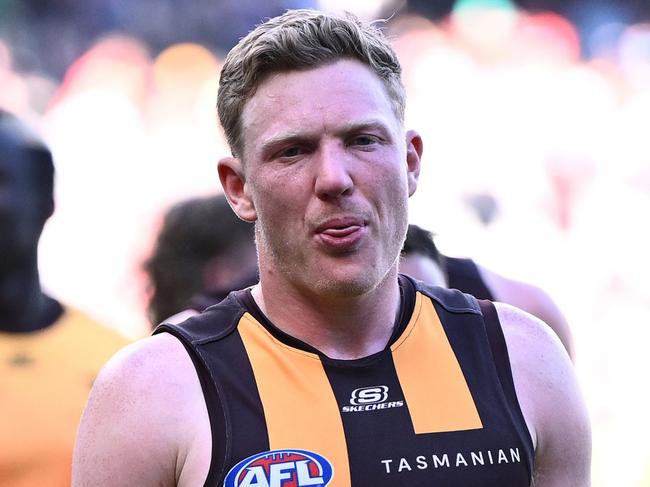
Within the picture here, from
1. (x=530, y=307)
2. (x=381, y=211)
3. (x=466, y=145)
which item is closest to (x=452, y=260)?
(x=530, y=307)

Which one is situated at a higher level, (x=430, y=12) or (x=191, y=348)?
(x=430, y=12)

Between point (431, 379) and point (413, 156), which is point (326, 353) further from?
point (413, 156)

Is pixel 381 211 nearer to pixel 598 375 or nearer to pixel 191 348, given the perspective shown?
pixel 191 348

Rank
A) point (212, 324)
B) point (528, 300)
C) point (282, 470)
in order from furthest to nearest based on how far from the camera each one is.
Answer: point (528, 300) → point (212, 324) → point (282, 470)

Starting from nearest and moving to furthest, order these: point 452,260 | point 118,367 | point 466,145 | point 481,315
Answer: point 118,367 < point 481,315 < point 452,260 < point 466,145

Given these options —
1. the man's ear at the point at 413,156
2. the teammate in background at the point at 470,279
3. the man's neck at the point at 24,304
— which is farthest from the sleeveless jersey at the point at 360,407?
the man's neck at the point at 24,304

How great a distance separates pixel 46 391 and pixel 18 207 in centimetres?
71

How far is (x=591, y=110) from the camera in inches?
191

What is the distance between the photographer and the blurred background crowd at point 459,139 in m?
3.98

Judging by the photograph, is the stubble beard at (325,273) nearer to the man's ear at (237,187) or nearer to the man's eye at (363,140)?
the man's ear at (237,187)

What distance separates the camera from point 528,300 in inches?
161

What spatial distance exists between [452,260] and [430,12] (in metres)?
1.41

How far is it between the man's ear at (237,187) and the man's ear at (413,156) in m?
0.32

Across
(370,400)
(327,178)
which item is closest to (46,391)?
(370,400)
